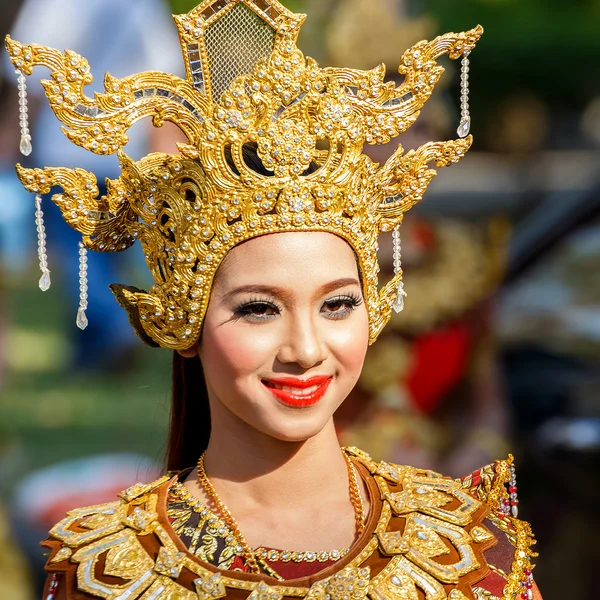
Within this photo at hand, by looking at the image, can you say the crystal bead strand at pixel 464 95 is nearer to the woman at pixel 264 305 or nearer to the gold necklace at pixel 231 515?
the woman at pixel 264 305

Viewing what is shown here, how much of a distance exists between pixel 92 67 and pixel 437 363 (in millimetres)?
3757

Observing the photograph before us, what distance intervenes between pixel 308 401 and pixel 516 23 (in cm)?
1218

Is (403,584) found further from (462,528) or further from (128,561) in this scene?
(128,561)

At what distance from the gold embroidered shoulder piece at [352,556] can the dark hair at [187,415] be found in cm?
Answer: 19

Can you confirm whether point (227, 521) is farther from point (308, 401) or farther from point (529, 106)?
point (529, 106)

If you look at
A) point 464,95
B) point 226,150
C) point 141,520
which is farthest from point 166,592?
point 464,95

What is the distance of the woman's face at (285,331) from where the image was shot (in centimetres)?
237

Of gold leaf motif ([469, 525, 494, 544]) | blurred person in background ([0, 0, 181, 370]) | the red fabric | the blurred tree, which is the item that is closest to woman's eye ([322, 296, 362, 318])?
gold leaf motif ([469, 525, 494, 544])

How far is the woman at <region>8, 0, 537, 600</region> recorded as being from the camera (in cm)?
239

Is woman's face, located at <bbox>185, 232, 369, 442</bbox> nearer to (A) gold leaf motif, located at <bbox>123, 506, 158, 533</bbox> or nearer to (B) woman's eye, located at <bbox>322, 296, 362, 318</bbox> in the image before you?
(B) woman's eye, located at <bbox>322, 296, 362, 318</bbox>

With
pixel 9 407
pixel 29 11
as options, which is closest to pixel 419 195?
pixel 29 11

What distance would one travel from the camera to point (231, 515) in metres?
2.54

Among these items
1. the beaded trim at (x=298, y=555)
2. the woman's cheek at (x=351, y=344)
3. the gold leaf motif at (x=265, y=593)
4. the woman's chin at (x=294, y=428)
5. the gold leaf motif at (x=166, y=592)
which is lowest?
the gold leaf motif at (x=166, y=592)

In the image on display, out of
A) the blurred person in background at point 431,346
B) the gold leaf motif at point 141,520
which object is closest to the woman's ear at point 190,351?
the gold leaf motif at point 141,520
